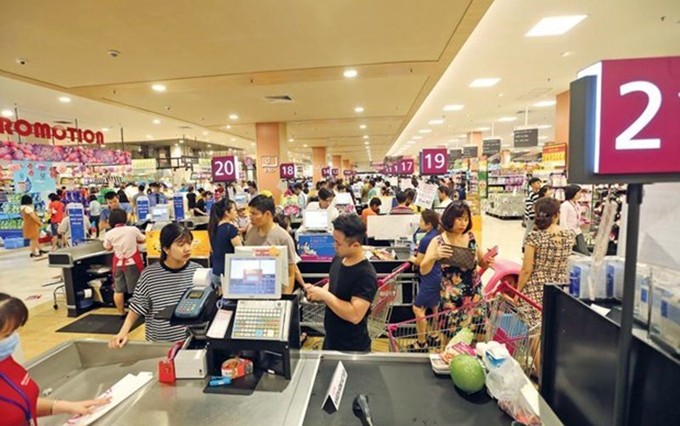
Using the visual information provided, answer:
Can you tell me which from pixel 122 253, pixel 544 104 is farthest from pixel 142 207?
pixel 544 104

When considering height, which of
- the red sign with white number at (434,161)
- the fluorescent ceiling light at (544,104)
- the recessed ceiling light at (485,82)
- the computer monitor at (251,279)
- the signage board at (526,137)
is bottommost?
the computer monitor at (251,279)

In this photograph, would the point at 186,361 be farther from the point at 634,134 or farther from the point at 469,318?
the point at 469,318

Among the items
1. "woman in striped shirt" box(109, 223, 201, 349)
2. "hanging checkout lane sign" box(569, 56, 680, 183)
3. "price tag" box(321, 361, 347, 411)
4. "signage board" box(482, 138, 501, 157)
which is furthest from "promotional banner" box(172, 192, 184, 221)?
"signage board" box(482, 138, 501, 157)

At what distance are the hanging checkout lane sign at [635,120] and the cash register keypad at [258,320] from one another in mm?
1332

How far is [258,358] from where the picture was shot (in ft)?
5.72

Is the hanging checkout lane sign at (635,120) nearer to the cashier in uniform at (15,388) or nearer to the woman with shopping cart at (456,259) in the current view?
the cashier in uniform at (15,388)

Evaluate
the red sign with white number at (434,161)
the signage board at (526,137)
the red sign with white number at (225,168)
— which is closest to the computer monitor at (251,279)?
the red sign with white number at (225,168)

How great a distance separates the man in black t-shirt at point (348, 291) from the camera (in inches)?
80.2

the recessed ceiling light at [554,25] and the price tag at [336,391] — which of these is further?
the recessed ceiling light at [554,25]

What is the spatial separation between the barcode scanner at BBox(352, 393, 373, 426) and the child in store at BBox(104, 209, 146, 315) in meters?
4.69

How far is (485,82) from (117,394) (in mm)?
8690

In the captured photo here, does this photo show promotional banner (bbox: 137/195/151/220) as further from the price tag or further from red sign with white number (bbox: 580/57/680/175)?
red sign with white number (bbox: 580/57/680/175)

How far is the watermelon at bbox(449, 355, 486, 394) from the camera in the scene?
4.96ft

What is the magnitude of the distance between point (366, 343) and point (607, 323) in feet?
4.69
